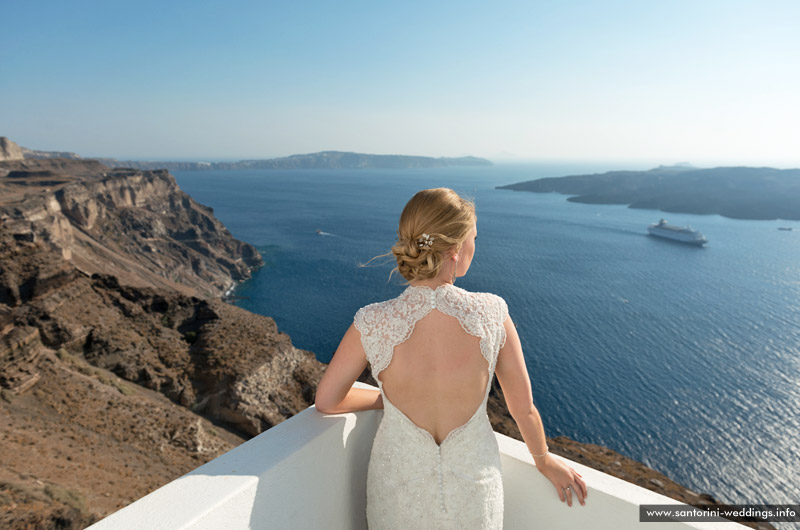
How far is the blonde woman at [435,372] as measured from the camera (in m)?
1.65

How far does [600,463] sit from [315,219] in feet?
218

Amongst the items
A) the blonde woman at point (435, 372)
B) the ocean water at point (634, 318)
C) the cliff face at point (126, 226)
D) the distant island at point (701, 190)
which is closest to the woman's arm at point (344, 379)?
the blonde woman at point (435, 372)

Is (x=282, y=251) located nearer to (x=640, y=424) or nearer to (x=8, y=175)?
(x=8, y=175)

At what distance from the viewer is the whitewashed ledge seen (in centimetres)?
Result: 135

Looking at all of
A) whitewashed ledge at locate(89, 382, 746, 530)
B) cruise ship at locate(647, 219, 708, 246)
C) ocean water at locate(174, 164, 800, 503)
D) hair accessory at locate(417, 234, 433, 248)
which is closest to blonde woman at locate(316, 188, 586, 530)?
hair accessory at locate(417, 234, 433, 248)

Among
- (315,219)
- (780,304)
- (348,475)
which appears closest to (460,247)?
(348,475)

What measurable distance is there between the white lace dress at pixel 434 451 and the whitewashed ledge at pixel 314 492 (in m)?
0.24

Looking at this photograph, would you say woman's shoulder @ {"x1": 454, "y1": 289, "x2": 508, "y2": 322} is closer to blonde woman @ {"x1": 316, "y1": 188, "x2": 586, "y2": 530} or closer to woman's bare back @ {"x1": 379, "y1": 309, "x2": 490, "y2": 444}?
blonde woman @ {"x1": 316, "y1": 188, "x2": 586, "y2": 530}

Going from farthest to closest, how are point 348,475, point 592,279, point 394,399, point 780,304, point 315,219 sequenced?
point 315,219 → point 592,279 → point 780,304 → point 348,475 → point 394,399

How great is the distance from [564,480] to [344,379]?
104cm

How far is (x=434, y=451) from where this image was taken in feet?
5.51

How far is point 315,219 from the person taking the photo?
248ft

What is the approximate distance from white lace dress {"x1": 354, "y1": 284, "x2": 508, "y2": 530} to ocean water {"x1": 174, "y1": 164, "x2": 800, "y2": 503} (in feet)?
1.70

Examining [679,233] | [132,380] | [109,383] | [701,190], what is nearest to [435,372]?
[109,383]
